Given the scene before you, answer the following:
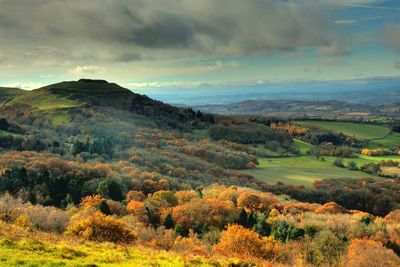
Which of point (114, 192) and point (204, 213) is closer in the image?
point (204, 213)

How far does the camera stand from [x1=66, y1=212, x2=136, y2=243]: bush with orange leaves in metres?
48.7

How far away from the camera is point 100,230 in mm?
51062

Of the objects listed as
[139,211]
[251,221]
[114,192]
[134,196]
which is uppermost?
[139,211]

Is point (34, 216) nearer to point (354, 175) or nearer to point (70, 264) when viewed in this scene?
point (70, 264)

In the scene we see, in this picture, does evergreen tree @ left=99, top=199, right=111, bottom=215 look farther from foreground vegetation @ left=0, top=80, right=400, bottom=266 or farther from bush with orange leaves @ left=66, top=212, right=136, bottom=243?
bush with orange leaves @ left=66, top=212, right=136, bottom=243

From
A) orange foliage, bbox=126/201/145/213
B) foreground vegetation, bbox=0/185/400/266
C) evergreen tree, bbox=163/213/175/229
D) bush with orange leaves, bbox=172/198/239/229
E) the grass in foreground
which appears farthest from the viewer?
orange foliage, bbox=126/201/145/213

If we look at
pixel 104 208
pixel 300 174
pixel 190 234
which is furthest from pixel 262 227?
pixel 300 174

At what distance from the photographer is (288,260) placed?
215ft

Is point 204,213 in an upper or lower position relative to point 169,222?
lower

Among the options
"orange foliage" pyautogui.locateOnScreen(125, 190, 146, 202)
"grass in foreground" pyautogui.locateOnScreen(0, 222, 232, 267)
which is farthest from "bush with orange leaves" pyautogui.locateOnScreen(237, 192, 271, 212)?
"grass in foreground" pyautogui.locateOnScreen(0, 222, 232, 267)

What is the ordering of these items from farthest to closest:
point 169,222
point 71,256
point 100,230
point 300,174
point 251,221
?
point 300,174 < point 251,221 < point 169,222 < point 100,230 < point 71,256

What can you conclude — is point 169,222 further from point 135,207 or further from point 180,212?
point 135,207

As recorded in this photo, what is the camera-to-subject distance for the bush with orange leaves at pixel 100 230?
4875cm

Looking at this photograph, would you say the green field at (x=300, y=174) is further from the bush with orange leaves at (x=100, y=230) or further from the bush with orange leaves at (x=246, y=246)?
the bush with orange leaves at (x=100, y=230)
